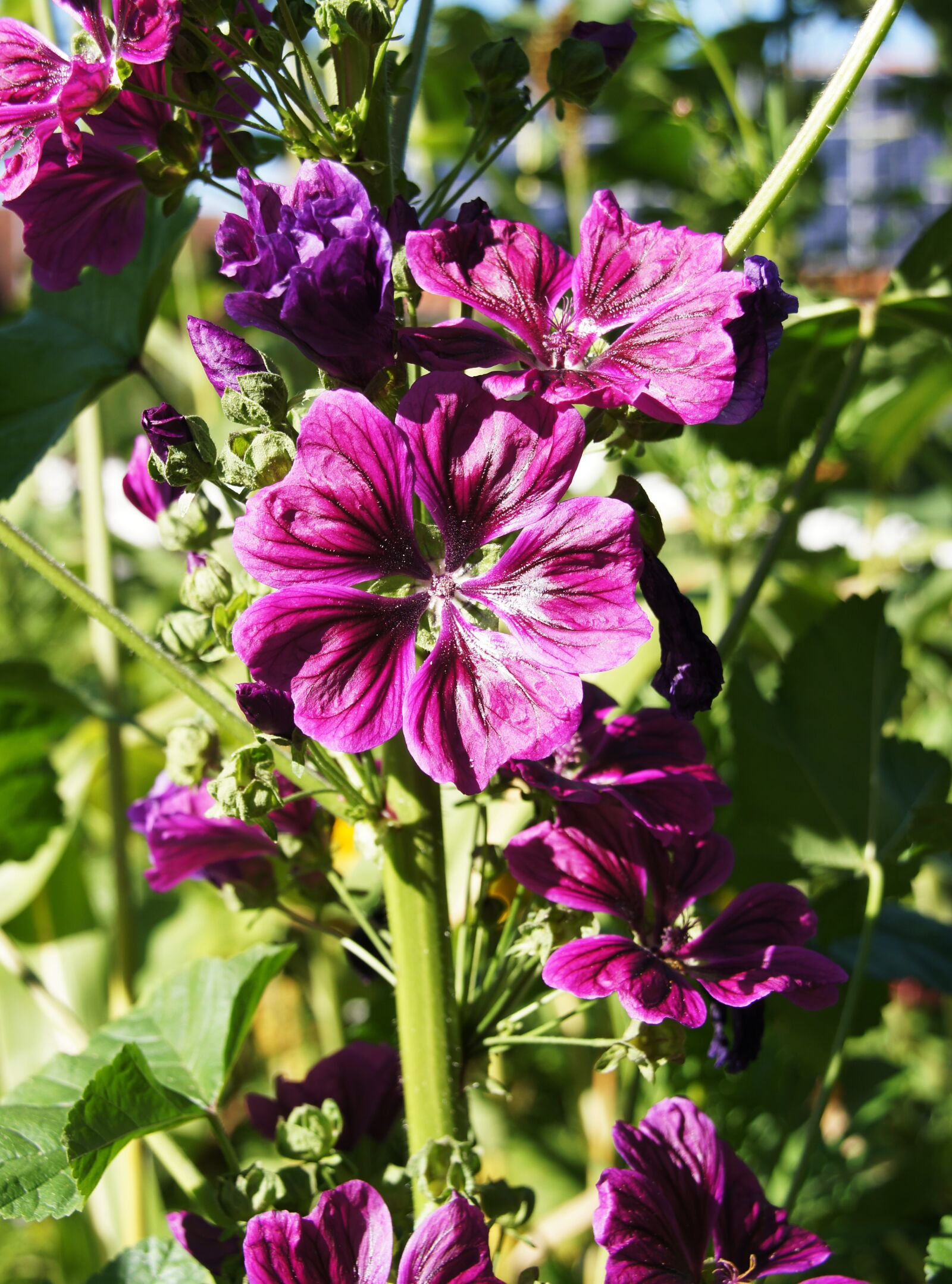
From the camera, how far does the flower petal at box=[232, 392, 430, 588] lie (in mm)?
479

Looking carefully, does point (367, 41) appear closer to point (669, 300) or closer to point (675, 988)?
point (669, 300)

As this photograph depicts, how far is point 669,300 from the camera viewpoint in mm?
528

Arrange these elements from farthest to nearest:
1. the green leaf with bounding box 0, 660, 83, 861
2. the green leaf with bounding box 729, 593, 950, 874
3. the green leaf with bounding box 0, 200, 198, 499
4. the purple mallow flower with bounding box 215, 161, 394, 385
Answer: the green leaf with bounding box 0, 660, 83, 861
the green leaf with bounding box 729, 593, 950, 874
the green leaf with bounding box 0, 200, 198, 499
the purple mallow flower with bounding box 215, 161, 394, 385

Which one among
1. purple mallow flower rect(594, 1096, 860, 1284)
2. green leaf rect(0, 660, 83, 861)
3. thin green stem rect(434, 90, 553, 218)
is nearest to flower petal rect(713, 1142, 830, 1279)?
purple mallow flower rect(594, 1096, 860, 1284)

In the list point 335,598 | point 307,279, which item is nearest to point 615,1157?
point 335,598

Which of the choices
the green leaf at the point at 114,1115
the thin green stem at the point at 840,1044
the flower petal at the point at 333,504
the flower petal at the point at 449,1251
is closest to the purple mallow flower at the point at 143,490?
the flower petal at the point at 333,504

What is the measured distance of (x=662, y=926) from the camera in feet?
2.12

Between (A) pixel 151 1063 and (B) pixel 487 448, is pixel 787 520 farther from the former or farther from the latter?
(A) pixel 151 1063

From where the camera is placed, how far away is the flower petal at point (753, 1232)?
2.04ft

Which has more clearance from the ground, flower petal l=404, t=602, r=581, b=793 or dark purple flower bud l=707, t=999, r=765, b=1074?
flower petal l=404, t=602, r=581, b=793

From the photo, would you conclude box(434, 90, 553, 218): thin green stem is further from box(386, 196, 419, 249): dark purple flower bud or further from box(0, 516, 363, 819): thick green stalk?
box(0, 516, 363, 819): thick green stalk

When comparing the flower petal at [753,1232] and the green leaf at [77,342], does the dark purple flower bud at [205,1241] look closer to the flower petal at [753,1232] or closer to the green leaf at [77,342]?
the flower petal at [753,1232]

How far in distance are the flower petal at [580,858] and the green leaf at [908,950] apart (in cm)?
35

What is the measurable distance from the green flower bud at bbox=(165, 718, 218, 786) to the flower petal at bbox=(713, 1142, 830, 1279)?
360mm
